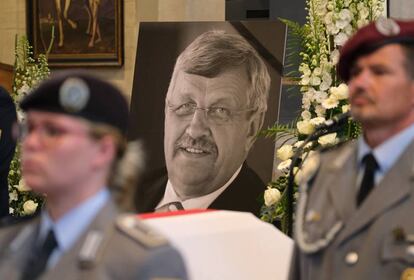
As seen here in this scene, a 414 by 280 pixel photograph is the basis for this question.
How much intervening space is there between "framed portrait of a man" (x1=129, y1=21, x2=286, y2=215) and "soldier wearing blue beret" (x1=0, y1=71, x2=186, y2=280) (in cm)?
334

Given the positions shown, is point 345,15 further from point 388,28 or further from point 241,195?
point 388,28

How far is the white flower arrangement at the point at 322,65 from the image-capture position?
416 cm

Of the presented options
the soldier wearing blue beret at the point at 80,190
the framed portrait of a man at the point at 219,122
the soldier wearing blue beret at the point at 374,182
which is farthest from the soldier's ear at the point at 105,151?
the framed portrait of a man at the point at 219,122

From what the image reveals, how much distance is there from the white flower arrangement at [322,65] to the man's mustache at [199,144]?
2.45 feet

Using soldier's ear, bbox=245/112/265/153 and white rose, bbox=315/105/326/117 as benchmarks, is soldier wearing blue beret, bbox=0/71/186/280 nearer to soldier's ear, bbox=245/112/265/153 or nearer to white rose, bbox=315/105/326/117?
white rose, bbox=315/105/326/117

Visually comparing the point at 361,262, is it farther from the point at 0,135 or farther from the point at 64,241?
the point at 0,135

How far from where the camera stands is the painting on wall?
9.24 metres

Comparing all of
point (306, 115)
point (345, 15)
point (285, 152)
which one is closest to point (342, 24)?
point (345, 15)

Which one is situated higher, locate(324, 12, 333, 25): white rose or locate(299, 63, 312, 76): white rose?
locate(324, 12, 333, 25): white rose

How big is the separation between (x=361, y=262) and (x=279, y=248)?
681 mm

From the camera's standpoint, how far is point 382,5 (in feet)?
14.3

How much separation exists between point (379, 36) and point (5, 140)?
2.71 metres

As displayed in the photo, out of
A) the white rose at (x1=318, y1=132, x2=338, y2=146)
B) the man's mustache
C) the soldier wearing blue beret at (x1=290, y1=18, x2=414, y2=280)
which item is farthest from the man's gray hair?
the soldier wearing blue beret at (x1=290, y1=18, x2=414, y2=280)

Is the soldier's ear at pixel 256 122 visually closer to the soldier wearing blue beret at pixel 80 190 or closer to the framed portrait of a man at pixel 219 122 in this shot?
the framed portrait of a man at pixel 219 122
